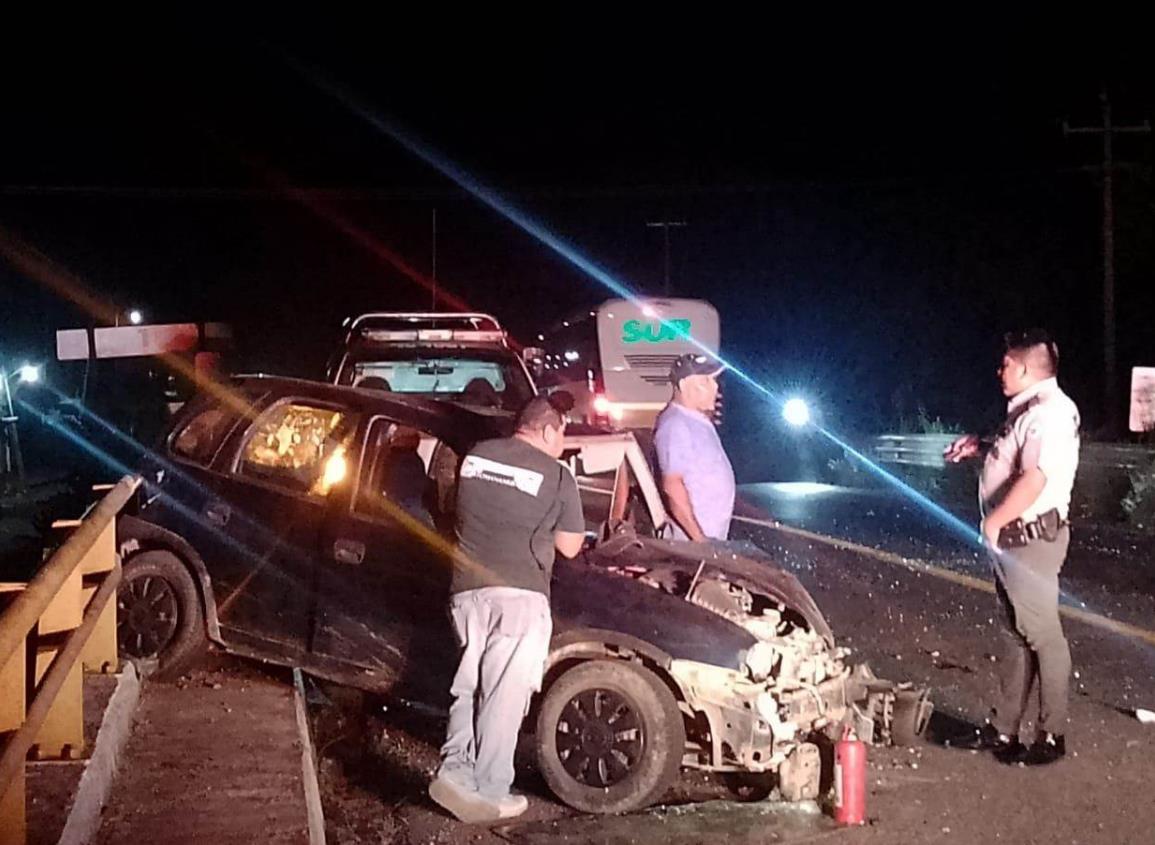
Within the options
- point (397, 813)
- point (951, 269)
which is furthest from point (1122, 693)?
point (951, 269)

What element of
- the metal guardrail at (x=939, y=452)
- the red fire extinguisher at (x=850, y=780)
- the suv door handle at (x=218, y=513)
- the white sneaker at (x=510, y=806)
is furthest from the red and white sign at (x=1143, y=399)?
the white sneaker at (x=510, y=806)

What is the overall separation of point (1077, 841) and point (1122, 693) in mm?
3042

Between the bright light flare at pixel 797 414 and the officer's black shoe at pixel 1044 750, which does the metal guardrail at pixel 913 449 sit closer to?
the bright light flare at pixel 797 414

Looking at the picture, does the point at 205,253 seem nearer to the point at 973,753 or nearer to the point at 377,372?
the point at 377,372

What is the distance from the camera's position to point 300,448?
809 cm

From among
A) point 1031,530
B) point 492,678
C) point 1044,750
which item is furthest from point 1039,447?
point 492,678

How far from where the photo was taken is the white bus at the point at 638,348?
94.4 ft

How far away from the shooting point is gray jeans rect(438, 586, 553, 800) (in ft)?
21.4

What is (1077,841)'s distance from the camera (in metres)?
6.38

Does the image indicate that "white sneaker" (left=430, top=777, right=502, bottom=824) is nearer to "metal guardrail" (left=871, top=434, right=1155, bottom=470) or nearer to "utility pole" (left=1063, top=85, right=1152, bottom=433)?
"metal guardrail" (left=871, top=434, right=1155, bottom=470)

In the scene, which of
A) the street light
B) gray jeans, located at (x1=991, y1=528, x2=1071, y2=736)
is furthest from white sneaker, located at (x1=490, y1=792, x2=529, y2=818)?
the street light

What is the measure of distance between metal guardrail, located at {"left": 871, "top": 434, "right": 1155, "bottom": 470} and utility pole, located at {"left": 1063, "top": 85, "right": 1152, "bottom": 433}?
486 cm

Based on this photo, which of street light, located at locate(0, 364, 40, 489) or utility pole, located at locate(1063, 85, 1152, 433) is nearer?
street light, located at locate(0, 364, 40, 489)

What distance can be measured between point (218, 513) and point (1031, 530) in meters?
4.07
